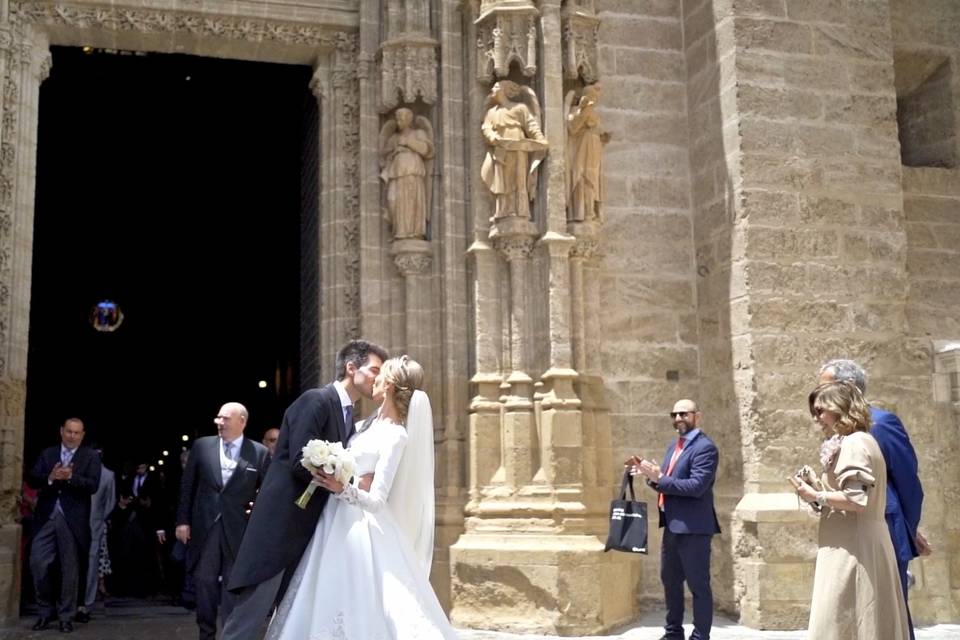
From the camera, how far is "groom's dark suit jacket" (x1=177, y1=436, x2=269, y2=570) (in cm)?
746

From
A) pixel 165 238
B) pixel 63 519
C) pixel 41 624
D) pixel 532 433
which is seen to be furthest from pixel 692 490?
pixel 165 238

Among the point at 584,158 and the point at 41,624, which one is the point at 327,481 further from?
the point at 584,158

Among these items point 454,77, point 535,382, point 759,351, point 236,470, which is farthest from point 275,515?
point 454,77

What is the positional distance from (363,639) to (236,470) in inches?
110

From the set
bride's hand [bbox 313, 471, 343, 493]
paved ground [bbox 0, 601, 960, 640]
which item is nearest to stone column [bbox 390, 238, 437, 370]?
paved ground [bbox 0, 601, 960, 640]

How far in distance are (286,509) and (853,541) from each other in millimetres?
2574

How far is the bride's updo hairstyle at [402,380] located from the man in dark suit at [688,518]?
8.01ft

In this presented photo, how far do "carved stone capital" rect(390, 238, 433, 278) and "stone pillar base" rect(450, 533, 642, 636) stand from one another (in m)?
2.39

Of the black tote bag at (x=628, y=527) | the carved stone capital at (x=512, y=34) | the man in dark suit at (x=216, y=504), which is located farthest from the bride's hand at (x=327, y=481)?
the carved stone capital at (x=512, y=34)

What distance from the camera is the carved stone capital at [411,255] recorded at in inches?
386

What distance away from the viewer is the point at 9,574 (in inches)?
346

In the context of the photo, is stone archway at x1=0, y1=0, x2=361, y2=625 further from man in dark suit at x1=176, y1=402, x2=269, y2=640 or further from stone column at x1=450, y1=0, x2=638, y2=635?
man in dark suit at x1=176, y1=402, x2=269, y2=640

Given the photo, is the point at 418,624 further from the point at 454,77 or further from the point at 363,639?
the point at 454,77

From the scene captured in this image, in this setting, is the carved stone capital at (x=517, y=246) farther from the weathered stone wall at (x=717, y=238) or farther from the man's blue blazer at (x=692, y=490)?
the man's blue blazer at (x=692, y=490)
